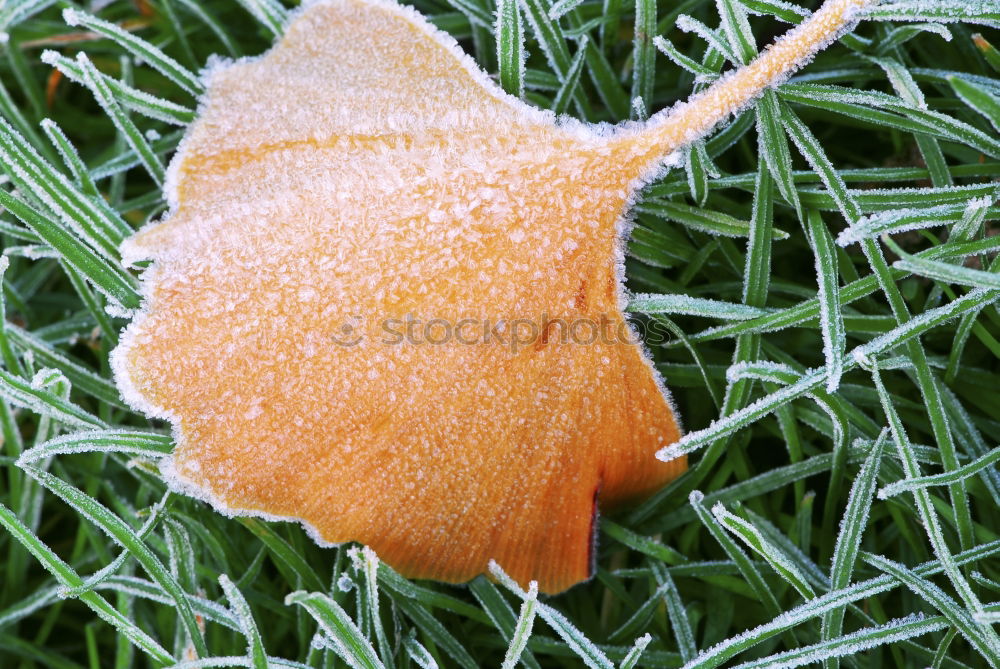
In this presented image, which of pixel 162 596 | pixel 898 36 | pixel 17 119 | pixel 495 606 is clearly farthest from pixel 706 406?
pixel 17 119

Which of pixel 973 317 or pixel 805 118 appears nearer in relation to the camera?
pixel 973 317

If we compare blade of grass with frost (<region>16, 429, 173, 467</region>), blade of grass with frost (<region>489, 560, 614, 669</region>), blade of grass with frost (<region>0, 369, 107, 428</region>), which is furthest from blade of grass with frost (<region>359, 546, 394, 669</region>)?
blade of grass with frost (<region>0, 369, 107, 428</region>)

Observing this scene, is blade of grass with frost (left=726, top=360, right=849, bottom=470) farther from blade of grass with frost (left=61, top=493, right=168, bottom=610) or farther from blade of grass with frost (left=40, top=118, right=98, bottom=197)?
blade of grass with frost (left=40, top=118, right=98, bottom=197)

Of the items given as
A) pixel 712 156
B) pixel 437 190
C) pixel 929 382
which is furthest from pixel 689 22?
pixel 929 382

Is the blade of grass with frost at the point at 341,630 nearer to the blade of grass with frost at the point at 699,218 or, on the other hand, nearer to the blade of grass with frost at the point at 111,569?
the blade of grass with frost at the point at 111,569

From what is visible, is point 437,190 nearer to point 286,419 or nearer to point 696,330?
point 286,419

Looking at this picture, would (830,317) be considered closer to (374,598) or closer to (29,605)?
(374,598)
